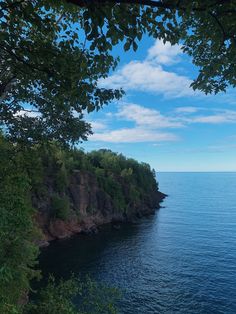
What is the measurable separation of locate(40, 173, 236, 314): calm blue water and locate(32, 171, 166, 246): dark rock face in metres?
4.31

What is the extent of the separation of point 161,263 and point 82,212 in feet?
112

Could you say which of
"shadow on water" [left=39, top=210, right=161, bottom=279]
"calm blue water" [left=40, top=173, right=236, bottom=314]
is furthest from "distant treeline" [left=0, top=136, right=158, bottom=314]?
"calm blue water" [left=40, top=173, right=236, bottom=314]

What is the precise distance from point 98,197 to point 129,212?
47.7ft

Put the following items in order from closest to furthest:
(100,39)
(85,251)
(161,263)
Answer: (100,39) → (161,263) → (85,251)

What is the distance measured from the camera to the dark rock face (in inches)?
2596

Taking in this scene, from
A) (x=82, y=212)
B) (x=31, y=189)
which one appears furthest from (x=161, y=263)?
(x=82, y=212)

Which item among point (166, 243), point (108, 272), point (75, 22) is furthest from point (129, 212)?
point (75, 22)

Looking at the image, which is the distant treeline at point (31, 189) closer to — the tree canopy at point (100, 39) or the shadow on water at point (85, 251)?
the tree canopy at point (100, 39)

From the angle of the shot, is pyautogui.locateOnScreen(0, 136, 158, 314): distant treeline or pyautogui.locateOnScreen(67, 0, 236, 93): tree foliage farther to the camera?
pyautogui.locateOnScreen(0, 136, 158, 314): distant treeline

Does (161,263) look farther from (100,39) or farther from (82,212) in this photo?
(100,39)

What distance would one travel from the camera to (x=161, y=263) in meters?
49.0

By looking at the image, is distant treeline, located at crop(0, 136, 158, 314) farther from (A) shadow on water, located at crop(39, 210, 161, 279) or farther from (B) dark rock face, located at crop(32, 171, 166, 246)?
(A) shadow on water, located at crop(39, 210, 161, 279)

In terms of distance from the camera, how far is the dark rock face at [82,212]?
65.9 m

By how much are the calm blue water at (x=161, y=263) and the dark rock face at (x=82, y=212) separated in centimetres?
431
